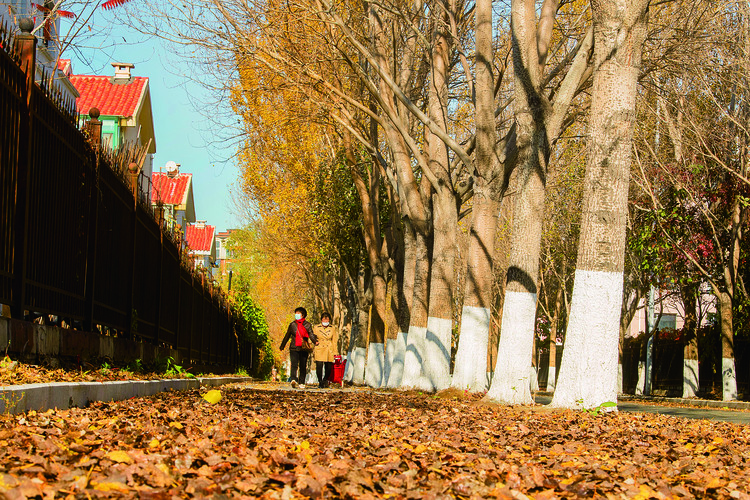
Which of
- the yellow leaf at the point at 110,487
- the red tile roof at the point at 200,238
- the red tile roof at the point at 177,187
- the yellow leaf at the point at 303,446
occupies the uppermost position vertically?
the red tile roof at the point at 177,187

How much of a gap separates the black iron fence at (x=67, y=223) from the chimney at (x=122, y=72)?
2801 cm

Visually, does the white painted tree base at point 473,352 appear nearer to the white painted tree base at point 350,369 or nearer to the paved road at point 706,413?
the paved road at point 706,413

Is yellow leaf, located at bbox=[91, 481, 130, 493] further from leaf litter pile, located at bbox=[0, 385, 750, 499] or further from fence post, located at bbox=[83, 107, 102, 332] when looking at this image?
fence post, located at bbox=[83, 107, 102, 332]

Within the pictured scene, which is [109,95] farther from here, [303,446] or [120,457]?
[120,457]

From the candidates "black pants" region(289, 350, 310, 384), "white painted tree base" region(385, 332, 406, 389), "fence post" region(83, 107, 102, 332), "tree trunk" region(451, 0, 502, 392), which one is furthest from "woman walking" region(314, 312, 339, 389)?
"fence post" region(83, 107, 102, 332)

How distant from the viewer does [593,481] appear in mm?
3824

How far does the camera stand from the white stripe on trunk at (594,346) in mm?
8773

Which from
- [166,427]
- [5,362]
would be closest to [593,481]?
[166,427]

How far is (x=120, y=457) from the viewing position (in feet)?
11.4

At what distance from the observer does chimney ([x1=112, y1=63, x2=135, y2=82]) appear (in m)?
37.8

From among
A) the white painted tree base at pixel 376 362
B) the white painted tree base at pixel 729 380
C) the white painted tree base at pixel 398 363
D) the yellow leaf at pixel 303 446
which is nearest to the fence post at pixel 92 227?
the yellow leaf at pixel 303 446

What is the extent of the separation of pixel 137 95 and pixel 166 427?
33.0 meters

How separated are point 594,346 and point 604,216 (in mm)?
1442

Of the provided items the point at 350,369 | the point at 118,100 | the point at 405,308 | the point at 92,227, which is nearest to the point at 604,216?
the point at 92,227
